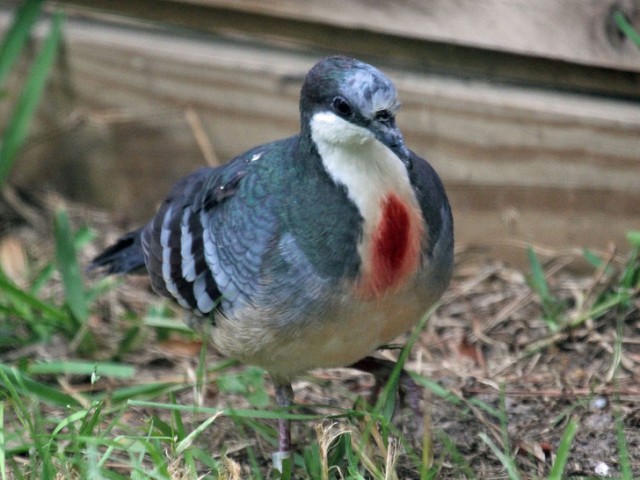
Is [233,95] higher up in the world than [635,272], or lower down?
higher up

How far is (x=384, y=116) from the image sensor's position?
8.05 ft

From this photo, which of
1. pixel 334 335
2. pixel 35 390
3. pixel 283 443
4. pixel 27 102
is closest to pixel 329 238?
pixel 334 335

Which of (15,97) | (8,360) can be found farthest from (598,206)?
(15,97)

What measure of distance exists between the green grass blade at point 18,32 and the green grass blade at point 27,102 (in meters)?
0.09

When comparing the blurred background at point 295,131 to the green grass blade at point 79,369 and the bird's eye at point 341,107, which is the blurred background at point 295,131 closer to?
the green grass blade at point 79,369

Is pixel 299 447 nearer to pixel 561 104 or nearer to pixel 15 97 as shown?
pixel 561 104

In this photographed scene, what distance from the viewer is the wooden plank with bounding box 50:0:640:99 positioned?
12.0 feet

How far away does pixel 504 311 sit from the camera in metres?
3.76

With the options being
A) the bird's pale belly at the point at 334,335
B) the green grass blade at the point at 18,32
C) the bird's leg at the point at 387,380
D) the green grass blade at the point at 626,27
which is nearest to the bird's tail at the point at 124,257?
the bird's pale belly at the point at 334,335

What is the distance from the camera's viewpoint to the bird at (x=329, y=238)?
2.57 meters

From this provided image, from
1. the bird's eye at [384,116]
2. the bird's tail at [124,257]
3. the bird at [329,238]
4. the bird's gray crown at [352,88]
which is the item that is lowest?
the bird's tail at [124,257]

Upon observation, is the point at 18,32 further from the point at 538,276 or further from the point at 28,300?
the point at 538,276

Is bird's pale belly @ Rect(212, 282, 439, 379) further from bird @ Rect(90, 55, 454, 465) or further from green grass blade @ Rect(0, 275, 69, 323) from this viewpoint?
green grass blade @ Rect(0, 275, 69, 323)

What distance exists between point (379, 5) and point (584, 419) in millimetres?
1625
